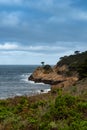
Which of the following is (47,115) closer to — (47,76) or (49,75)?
(47,76)

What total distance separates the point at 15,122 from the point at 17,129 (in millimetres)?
545

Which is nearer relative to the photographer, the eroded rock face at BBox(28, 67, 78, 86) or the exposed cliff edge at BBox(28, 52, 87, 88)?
the eroded rock face at BBox(28, 67, 78, 86)

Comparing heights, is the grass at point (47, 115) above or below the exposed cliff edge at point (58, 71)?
below

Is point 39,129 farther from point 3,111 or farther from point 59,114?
point 3,111

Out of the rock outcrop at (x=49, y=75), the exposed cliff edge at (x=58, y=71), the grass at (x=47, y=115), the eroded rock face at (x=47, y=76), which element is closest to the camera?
the grass at (x=47, y=115)

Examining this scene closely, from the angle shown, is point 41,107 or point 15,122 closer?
point 15,122

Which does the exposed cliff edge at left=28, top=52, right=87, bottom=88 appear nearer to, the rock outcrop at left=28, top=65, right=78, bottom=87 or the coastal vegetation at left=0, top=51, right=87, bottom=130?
the rock outcrop at left=28, top=65, right=78, bottom=87

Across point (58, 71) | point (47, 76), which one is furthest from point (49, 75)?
point (58, 71)

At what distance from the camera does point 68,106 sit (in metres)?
13.0

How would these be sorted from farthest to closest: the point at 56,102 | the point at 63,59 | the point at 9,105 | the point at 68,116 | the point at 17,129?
1. the point at 63,59
2. the point at 9,105
3. the point at 56,102
4. the point at 68,116
5. the point at 17,129

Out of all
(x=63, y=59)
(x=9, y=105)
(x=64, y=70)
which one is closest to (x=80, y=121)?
(x=9, y=105)

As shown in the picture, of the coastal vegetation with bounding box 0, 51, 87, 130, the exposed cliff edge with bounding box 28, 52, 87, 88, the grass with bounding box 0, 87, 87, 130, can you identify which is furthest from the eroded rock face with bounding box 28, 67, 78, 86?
the grass with bounding box 0, 87, 87, 130

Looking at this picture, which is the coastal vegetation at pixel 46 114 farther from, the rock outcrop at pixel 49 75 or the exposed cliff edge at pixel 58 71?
the rock outcrop at pixel 49 75

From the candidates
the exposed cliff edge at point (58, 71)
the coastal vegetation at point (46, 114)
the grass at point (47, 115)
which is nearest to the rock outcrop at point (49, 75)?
the exposed cliff edge at point (58, 71)
